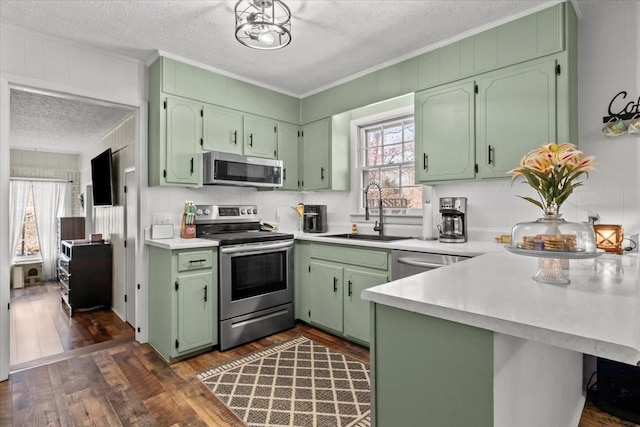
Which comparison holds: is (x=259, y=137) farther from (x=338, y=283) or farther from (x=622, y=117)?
(x=622, y=117)

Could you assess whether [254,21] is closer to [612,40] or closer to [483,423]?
[483,423]

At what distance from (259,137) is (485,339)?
3.16 m

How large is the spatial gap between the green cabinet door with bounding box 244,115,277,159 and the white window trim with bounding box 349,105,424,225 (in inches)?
35.2

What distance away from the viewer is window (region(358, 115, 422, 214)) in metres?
3.41

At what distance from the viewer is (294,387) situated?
230 cm

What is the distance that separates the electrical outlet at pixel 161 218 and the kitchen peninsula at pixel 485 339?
2596mm

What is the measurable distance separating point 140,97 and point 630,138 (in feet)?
12.5

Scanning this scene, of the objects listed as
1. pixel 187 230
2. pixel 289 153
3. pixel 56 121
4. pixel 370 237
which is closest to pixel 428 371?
pixel 370 237

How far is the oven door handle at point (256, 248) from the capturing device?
9.48 feet

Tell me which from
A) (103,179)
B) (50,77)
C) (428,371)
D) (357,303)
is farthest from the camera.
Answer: (103,179)

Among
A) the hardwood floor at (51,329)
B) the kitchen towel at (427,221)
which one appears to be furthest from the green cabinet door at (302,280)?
the hardwood floor at (51,329)

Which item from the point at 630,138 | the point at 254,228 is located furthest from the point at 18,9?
the point at 630,138

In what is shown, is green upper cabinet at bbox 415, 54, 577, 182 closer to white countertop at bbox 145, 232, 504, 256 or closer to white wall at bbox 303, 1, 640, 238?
white wall at bbox 303, 1, 640, 238

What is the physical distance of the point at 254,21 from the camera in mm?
2000
